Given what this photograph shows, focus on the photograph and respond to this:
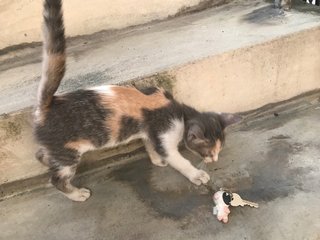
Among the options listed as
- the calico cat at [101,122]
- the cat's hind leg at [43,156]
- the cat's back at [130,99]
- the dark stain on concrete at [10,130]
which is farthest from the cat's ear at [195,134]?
the dark stain on concrete at [10,130]

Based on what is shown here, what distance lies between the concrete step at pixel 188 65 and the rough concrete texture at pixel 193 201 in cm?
23

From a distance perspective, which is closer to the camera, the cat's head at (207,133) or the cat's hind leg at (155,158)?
the cat's head at (207,133)

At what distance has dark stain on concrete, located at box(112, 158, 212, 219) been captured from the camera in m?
2.60

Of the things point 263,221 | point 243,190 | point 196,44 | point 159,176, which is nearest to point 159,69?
point 196,44

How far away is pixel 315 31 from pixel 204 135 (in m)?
1.23

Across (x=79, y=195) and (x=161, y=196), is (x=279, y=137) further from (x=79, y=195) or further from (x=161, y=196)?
(x=79, y=195)

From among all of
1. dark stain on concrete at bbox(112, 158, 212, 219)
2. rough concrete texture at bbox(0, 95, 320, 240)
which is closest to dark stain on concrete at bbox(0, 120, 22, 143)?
rough concrete texture at bbox(0, 95, 320, 240)

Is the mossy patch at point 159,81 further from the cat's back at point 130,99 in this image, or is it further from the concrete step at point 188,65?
the cat's back at point 130,99

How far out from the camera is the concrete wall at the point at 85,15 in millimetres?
3211

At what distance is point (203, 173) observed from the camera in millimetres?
2785

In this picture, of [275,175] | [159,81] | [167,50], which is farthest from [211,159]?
[167,50]

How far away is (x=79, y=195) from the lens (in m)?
2.70

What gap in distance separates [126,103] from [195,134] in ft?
1.51

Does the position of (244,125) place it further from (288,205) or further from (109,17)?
(109,17)
